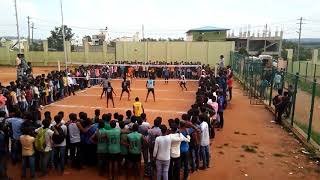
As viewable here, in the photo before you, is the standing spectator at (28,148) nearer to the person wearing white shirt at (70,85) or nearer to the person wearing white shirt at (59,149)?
the person wearing white shirt at (59,149)

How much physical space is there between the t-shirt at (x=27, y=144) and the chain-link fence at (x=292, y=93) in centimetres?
886

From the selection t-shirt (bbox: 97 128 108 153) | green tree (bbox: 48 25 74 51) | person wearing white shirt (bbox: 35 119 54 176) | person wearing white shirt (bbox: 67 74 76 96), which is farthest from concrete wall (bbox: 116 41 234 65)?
person wearing white shirt (bbox: 35 119 54 176)

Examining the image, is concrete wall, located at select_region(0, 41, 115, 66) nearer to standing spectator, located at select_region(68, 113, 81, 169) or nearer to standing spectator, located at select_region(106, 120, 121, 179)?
standing spectator, located at select_region(68, 113, 81, 169)

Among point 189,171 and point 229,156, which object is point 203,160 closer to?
point 189,171

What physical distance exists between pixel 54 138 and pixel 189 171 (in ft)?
12.1

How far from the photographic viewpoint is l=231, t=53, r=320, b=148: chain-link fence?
12898mm

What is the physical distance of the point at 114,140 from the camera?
8398mm

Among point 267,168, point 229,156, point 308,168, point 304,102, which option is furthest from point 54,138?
point 304,102

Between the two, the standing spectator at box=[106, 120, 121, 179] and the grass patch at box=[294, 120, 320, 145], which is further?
the grass patch at box=[294, 120, 320, 145]

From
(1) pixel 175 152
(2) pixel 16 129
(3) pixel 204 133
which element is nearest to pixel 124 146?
(1) pixel 175 152

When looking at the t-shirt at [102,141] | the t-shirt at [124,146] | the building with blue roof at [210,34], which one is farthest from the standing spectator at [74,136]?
the building with blue roof at [210,34]

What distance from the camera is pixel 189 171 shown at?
9305 mm

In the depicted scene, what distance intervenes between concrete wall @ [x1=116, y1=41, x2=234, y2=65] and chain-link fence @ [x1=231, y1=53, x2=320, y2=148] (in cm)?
872

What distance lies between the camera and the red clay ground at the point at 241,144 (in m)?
9.29
